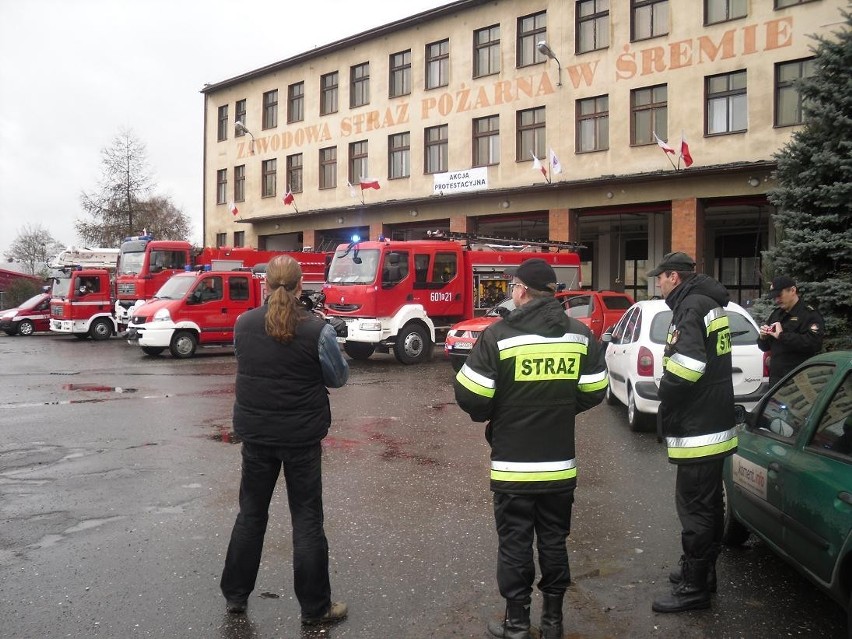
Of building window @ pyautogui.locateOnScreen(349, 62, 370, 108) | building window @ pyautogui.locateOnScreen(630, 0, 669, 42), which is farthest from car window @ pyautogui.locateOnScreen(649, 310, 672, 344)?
building window @ pyautogui.locateOnScreen(349, 62, 370, 108)

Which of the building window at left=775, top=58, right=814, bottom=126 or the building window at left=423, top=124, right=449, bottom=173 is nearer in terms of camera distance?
the building window at left=775, top=58, right=814, bottom=126

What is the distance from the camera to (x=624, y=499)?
6613 millimetres

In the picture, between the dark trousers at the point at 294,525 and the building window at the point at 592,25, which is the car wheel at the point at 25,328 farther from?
the dark trousers at the point at 294,525

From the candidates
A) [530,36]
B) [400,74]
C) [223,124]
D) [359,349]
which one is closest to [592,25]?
[530,36]

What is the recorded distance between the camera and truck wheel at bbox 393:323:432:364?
18.2 metres

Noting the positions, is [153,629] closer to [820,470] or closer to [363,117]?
[820,470]

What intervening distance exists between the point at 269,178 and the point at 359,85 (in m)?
6.87

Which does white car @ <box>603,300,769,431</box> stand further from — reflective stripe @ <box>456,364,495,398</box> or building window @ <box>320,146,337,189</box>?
building window @ <box>320,146,337,189</box>

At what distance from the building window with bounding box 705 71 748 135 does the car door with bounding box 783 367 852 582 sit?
20.6 m

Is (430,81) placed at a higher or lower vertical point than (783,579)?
higher

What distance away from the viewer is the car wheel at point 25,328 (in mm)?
30844

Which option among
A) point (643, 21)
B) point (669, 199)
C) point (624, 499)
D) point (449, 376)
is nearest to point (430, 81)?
point (643, 21)

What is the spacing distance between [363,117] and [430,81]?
363 centimetres

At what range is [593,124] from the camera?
25.8 m
